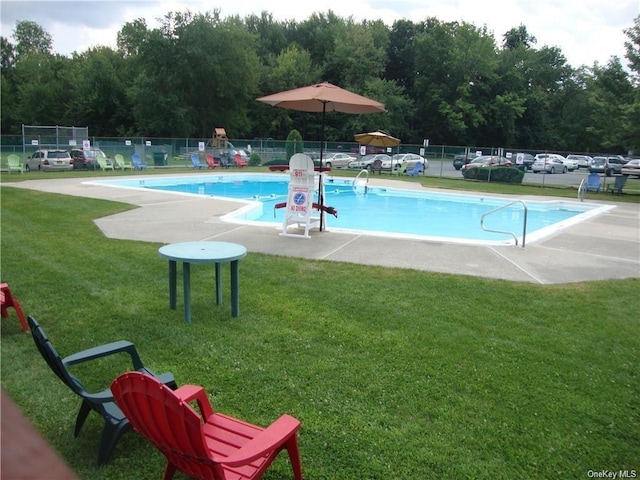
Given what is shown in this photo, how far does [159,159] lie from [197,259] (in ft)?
95.6

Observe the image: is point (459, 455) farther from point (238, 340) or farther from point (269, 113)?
point (269, 113)

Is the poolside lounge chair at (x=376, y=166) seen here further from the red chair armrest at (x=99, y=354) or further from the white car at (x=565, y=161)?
the red chair armrest at (x=99, y=354)

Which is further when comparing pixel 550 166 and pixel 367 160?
pixel 550 166

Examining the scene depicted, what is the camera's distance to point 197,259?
489 cm

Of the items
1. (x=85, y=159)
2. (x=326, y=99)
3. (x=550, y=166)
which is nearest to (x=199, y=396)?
(x=326, y=99)

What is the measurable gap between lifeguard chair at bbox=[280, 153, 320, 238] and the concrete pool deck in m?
0.34

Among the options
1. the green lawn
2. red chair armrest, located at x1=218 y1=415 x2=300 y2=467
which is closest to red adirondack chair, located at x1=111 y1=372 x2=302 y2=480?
red chair armrest, located at x1=218 y1=415 x2=300 y2=467

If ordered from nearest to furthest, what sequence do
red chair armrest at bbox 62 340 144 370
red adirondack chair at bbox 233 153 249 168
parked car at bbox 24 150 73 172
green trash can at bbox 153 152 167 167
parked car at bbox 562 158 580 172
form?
red chair armrest at bbox 62 340 144 370
parked car at bbox 24 150 73 172
green trash can at bbox 153 152 167 167
red adirondack chair at bbox 233 153 249 168
parked car at bbox 562 158 580 172

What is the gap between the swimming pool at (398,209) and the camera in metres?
13.4

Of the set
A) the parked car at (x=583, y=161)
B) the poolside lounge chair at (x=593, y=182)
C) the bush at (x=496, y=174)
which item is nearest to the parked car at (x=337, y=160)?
the bush at (x=496, y=174)

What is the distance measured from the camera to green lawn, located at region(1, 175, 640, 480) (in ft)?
10.3

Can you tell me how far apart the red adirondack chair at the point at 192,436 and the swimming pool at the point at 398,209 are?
24.6ft

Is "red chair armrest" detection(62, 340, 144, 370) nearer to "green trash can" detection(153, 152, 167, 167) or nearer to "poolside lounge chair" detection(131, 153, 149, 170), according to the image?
"poolside lounge chair" detection(131, 153, 149, 170)

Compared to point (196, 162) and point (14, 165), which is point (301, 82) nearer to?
point (196, 162)
